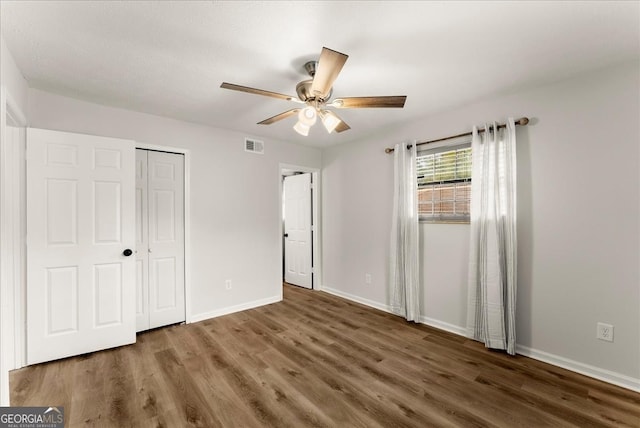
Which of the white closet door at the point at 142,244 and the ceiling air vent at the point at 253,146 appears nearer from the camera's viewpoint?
the white closet door at the point at 142,244

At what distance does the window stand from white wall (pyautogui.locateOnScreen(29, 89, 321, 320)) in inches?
80.4

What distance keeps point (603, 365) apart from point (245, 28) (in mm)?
3592

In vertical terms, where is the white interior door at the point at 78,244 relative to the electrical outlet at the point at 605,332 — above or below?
above

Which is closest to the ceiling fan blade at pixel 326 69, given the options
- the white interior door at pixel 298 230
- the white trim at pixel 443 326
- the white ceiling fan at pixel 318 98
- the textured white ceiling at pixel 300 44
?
the white ceiling fan at pixel 318 98

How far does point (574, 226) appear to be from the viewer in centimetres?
234

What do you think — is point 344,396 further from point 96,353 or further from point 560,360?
point 96,353

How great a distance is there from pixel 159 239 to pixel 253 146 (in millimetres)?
1703

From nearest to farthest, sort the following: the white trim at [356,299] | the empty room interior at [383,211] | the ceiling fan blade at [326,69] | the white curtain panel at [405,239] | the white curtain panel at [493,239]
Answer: the ceiling fan blade at [326,69] → the empty room interior at [383,211] → the white curtain panel at [493,239] → the white curtain panel at [405,239] → the white trim at [356,299]

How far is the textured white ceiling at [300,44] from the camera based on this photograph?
5.16ft

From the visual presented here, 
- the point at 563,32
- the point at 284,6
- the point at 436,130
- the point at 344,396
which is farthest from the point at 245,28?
the point at 344,396

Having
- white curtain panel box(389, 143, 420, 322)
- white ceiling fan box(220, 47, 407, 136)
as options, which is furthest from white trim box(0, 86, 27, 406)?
white curtain panel box(389, 143, 420, 322)

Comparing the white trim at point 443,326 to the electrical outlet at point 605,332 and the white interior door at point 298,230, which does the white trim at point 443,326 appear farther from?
the white interior door at point 298,230

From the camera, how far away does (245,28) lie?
5.65ft

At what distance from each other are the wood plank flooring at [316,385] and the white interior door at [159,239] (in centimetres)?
33
